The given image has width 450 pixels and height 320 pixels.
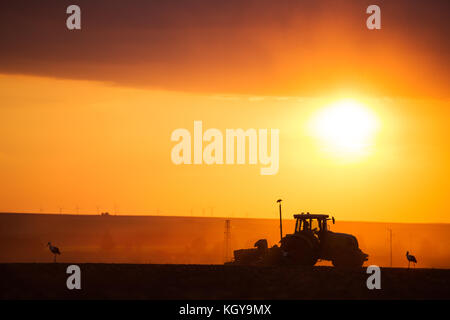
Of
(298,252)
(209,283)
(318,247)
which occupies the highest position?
(318,247)

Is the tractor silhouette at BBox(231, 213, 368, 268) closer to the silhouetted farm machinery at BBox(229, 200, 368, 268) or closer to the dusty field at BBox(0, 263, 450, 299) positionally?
the silhouetted farm machinery at BBox(229, 200, 368, 268)

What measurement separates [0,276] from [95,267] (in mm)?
4039

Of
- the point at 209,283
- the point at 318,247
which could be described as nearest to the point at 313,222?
the point at 318,247

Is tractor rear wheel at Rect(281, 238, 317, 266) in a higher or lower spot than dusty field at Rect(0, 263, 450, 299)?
higher

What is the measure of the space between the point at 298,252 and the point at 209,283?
7386mm

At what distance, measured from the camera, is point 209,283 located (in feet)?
90.8

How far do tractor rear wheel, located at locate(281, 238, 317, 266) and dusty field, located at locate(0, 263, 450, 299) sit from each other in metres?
2.55

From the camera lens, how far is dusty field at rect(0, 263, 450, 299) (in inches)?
1023

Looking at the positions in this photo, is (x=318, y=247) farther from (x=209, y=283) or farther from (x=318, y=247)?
(x=209, y=283)

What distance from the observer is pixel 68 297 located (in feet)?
83.3

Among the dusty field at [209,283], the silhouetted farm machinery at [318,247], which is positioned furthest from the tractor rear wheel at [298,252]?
the dusty field at [209,283]

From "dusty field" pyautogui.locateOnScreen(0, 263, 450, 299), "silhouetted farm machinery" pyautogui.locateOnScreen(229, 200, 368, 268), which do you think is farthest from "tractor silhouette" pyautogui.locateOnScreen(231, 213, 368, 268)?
"dusty field" pyautogui.locateOnScreen(0, 263, 450, 299)
